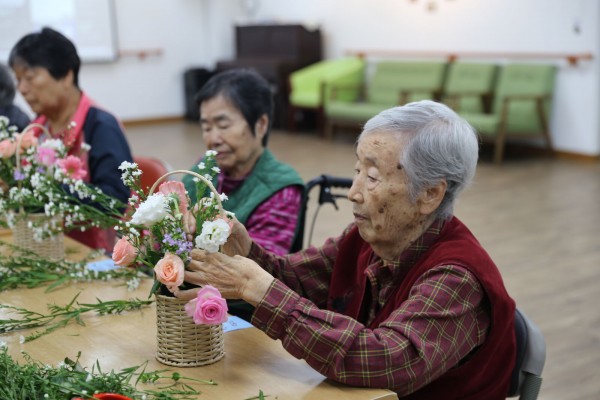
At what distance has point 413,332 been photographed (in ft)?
5.03

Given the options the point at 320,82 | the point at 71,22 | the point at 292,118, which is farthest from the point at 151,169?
the point at 71,22

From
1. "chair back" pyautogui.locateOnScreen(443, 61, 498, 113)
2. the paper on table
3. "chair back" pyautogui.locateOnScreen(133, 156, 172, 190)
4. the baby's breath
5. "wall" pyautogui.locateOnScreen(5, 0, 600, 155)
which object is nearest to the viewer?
the baby's breath

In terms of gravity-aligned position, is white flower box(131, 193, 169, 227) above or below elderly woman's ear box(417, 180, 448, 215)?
above

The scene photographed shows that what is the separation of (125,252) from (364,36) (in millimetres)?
9591

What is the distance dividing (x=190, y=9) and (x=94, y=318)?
11.6 metres

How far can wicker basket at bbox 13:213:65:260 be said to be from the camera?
2367 mm

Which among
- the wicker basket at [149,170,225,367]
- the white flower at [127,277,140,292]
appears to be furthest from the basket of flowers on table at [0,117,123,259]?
the wicker basket at [149,170,225,367]

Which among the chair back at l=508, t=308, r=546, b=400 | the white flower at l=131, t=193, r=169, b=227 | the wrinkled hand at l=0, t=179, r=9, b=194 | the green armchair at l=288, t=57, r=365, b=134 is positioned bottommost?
the green armchair at l=288, t=57, r=365, b=134

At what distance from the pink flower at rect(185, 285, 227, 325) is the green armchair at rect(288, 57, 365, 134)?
888cm

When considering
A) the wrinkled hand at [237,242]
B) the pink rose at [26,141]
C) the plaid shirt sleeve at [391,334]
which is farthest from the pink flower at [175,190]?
the pink rose at [26,141]

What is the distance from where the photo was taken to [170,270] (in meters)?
1.51

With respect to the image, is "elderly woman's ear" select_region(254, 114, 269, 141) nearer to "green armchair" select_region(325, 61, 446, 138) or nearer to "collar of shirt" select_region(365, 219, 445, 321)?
"collar of shirt" select_region(365, 219, 445, 321)

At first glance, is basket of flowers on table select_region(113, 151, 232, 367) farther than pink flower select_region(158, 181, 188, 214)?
No

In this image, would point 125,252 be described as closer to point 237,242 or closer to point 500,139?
point 237,242
